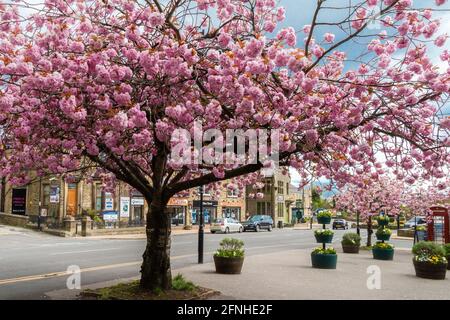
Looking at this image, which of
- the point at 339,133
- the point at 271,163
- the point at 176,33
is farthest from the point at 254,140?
the point at 176,33

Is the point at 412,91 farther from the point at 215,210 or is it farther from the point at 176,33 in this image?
the point at 215,210

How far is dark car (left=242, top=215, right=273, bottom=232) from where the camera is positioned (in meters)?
50.2

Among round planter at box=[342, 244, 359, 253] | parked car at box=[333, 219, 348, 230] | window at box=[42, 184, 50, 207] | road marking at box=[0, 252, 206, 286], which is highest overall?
window at box=[42, 184, 50, 207]

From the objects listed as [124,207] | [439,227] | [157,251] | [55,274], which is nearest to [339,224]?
[124,207]

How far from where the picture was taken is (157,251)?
1005 centimetres

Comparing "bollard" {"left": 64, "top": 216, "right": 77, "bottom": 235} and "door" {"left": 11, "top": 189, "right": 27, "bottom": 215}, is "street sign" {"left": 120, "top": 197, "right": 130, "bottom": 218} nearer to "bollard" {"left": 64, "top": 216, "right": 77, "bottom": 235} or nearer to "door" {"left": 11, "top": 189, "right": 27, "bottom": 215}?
"bollard" {"left": 64, "top": 216, "right": 77, "bottom": 235}

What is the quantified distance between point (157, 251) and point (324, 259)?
7.94 meters

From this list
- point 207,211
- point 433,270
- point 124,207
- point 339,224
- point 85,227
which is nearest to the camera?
point 433,270

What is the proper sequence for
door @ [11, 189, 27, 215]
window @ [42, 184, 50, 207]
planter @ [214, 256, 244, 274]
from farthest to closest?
door @ [11, 189, 27, 215]
window @ [42, 184, 50, 207]
planter @ [214, 256, 244, 274]

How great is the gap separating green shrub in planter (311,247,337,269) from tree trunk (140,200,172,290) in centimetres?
748

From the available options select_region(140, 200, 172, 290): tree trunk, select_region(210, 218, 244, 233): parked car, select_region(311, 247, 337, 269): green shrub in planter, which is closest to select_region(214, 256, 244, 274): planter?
select_region(311, 247, 337, 269): green shrub in planter

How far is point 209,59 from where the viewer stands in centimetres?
847

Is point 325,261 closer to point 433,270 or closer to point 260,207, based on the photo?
point 433,270
